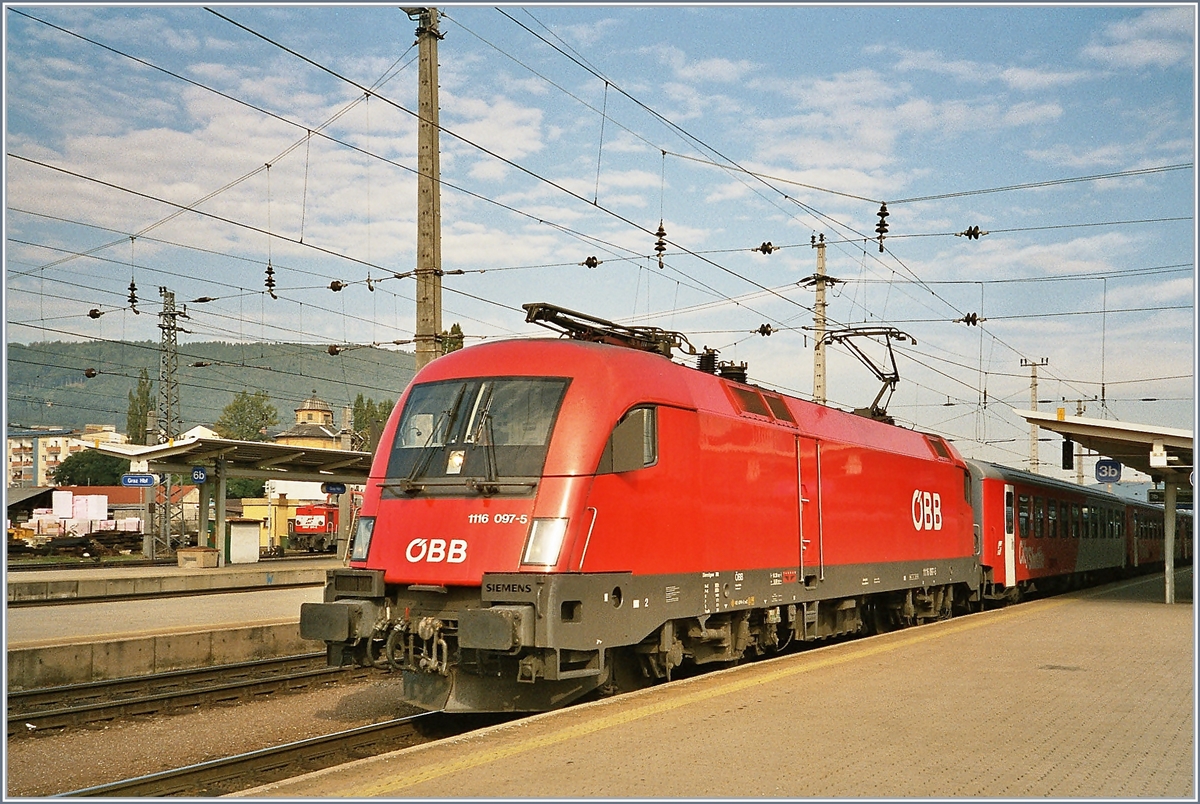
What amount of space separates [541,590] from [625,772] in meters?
2.40

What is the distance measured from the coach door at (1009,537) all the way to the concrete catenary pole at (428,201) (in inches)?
571

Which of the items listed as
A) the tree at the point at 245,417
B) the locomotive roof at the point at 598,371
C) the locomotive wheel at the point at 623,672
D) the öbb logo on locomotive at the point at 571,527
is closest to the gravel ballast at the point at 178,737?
the öbb logo on locomotive at the point at 571,527

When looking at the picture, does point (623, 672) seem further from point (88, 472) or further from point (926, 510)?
point (88, 472)

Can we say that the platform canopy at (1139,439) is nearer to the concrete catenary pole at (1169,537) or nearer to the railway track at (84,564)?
the concrete catenary pole at (1169,537)

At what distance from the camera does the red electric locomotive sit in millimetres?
9891

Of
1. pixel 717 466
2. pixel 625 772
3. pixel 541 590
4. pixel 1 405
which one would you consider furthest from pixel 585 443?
pixel 1 405

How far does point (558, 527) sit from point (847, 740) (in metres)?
3.10

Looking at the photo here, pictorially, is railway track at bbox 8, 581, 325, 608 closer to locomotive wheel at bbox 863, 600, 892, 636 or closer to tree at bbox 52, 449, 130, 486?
locomotive wheel at bbox 863, 600, 892, 636

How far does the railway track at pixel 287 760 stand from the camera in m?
8.91

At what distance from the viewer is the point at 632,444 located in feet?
35.1

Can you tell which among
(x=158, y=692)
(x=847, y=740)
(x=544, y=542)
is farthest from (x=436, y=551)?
(x=158, y=692)

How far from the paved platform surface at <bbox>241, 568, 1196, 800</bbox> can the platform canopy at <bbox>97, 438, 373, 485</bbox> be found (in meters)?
17.6

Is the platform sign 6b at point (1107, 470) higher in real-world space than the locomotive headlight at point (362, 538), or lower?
higher

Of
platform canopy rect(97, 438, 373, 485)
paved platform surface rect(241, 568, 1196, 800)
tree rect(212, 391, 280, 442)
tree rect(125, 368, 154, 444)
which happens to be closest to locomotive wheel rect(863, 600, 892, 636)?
paved platform surface rect(241, 568, 1196, 800)
